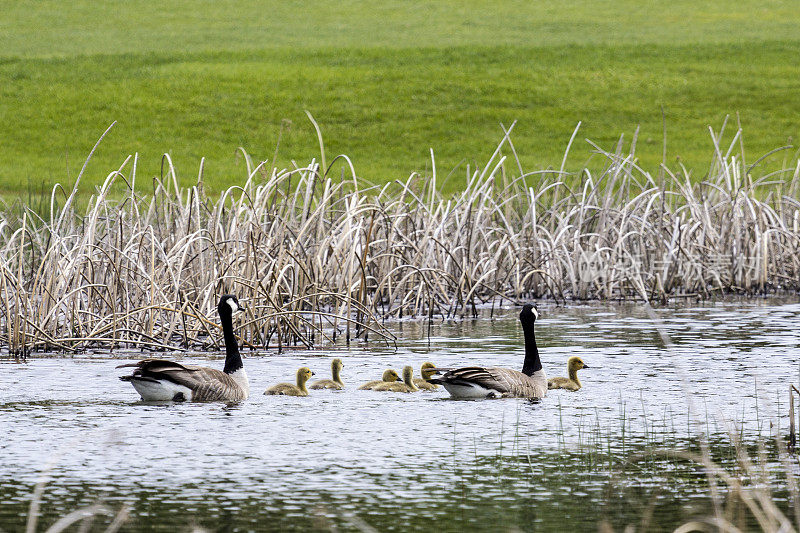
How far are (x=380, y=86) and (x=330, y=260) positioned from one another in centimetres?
2560

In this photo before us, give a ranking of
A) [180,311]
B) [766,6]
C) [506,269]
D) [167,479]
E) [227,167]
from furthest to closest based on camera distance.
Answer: [766,6] < [227,167] < [506,269] < [180,311] < [167,479]

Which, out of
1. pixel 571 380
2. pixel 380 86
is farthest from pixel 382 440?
pixel 380 86

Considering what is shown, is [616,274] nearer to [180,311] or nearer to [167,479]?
[180,311]

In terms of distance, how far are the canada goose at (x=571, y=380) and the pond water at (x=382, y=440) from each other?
10 cm

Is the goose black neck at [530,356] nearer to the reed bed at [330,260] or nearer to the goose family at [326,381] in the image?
the goose family at [326,381]

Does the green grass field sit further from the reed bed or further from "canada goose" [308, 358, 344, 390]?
"canada goose" [308, 358, 344, 390]

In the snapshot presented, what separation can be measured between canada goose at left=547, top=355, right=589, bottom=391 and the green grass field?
19.9 metres

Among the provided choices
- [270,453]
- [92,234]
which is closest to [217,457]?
[270,453]

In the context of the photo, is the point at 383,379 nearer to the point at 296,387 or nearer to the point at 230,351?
the point at 296,387

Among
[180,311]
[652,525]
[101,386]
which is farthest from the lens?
[180,311]

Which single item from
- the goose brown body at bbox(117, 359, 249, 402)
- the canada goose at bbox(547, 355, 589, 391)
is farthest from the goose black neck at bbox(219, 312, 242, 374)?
the canada goose at bbox(547, 355, 589, 391)

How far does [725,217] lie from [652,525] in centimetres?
1200

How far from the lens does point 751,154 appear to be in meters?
33.8

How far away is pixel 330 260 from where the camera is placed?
1462 cm
